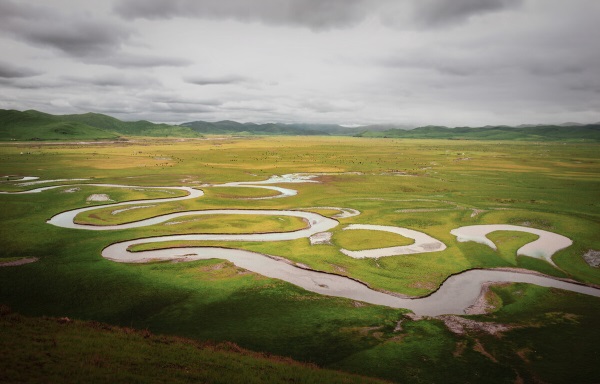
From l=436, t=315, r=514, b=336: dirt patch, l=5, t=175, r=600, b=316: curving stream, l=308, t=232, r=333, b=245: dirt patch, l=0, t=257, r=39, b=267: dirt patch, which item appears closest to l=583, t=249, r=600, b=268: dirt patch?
l=5, t=175, r=600, b=316: curving stream

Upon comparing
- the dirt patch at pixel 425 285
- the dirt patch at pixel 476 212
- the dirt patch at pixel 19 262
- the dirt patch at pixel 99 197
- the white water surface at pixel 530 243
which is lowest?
the dirt patch at pixel 425 285

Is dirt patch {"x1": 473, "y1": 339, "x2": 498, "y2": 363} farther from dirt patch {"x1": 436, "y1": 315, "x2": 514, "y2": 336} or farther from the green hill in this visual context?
the green hill

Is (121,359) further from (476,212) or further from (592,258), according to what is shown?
(476,212)

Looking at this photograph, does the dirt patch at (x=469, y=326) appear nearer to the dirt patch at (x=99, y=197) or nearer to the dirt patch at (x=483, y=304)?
the dirt patch at (x=483, y=304)

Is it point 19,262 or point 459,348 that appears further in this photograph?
point 19,262

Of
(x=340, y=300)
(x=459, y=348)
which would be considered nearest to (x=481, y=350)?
(x=459, y=348)

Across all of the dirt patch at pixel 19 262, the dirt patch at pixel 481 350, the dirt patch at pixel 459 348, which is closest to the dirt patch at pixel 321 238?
the dirt patch at pixel 459 348
